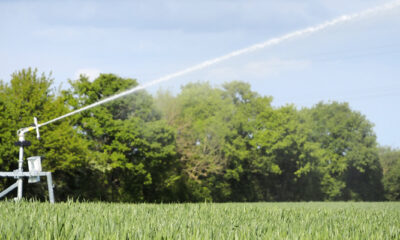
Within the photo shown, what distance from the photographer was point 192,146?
5297 centimetres

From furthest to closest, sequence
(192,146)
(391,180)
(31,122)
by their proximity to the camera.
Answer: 1. (391,180)
2. (192,146)
3. (31,122)

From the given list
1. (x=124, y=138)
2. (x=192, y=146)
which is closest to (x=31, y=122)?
(x=124, y=138)

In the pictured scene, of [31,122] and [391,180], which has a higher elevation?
[31,122]

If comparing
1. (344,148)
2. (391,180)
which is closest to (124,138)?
(344,148)

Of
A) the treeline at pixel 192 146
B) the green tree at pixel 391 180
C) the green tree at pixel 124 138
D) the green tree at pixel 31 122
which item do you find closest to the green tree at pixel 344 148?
the treeline at pixel 192 146

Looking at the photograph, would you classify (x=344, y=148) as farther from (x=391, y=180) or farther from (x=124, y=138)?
(x=124, y=138)

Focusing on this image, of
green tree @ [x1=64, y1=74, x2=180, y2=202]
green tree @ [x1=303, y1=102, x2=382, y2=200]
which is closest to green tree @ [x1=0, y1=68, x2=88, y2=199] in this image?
green tree @ [x1=64, y1=74, x2=180, y2=202]

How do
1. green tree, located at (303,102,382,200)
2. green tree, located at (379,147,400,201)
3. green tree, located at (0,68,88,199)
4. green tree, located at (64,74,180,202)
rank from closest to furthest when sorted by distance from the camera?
green tree, located at (0,68,88,199)
green tree, located at (64,74,180,202)
green tree, located at (303,102,382,200)
green tree, located at (379,147,400,201)

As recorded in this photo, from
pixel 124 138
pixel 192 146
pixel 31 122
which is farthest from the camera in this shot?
pixel 192 146

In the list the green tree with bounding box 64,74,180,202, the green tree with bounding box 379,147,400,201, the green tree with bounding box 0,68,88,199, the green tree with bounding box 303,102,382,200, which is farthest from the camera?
the green tree with bounding box 379,147,400,201

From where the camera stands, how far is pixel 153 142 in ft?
145

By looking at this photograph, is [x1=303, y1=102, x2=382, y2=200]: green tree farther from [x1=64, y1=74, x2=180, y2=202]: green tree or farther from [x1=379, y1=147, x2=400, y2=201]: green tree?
[x1=64, y1=74, x2=180, y2=202]: green tree

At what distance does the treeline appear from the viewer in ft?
120

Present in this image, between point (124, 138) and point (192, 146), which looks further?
point (192, 146)
